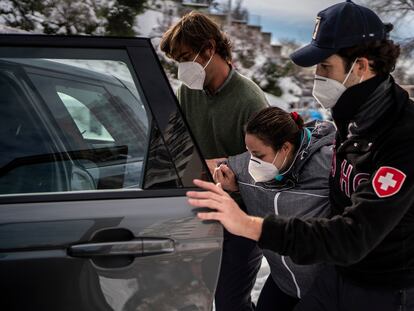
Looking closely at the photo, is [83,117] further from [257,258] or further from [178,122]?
[257,258]

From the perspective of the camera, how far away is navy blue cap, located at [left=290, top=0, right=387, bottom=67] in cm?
140

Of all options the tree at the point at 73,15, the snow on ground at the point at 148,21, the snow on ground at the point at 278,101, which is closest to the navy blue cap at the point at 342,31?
the tree at the point at 73,15

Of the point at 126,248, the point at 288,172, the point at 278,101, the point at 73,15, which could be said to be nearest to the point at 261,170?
the point at 288,172

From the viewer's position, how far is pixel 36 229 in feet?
4.41

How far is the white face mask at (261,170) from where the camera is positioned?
1773 mm

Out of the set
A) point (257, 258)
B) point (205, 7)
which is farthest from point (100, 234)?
point (205, 7)

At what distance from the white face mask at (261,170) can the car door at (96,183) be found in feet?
1.11

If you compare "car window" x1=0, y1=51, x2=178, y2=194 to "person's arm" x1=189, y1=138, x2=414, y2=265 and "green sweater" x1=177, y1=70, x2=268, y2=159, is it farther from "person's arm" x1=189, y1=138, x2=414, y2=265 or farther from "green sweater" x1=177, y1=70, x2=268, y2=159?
"green sweater" x1=177, y1=70, x2=268, y2=159

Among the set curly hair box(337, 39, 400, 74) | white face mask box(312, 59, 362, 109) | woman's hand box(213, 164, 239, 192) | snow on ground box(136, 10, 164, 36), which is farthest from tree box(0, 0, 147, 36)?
curly hair box(337, 39, 400, 74)

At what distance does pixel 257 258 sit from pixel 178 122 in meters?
1.01

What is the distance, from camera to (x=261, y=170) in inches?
70.5

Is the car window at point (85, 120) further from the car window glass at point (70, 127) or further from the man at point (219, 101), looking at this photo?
the man at point (219, 101)

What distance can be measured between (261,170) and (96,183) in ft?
2.02

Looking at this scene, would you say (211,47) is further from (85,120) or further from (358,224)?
(358,224)
